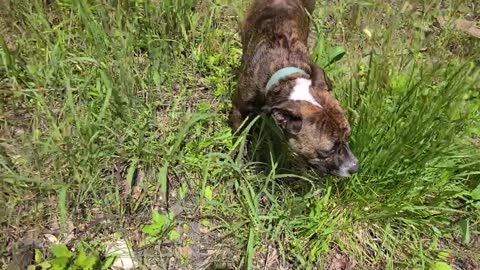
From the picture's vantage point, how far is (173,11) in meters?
3.44

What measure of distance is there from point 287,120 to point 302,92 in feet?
0.67

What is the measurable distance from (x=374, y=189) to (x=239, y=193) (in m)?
0.83

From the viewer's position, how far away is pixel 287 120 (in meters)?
2.62

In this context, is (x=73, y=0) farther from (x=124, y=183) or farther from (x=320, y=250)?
(x=320, y=250)

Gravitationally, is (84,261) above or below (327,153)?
below

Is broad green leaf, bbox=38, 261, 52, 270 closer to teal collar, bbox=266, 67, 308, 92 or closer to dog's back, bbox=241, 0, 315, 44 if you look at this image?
teal collar, bbox=266, 67, 308, 92

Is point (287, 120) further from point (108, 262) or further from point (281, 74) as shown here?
point (108, 262)

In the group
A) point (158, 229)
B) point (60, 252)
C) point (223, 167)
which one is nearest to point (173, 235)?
point (158, 229)

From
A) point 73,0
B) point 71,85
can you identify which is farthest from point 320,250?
point 73,0

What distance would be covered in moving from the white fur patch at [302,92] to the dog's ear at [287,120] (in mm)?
133

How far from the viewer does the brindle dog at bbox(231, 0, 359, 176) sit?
2.62 m

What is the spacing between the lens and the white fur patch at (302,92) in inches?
105

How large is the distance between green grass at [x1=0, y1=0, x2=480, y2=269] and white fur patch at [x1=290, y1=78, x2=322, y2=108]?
27 cm

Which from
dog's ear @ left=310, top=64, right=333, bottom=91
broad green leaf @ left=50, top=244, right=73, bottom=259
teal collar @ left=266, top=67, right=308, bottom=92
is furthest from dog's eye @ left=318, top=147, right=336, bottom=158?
broad green leaf @ left=50, top=244, right=73, bottom=259
